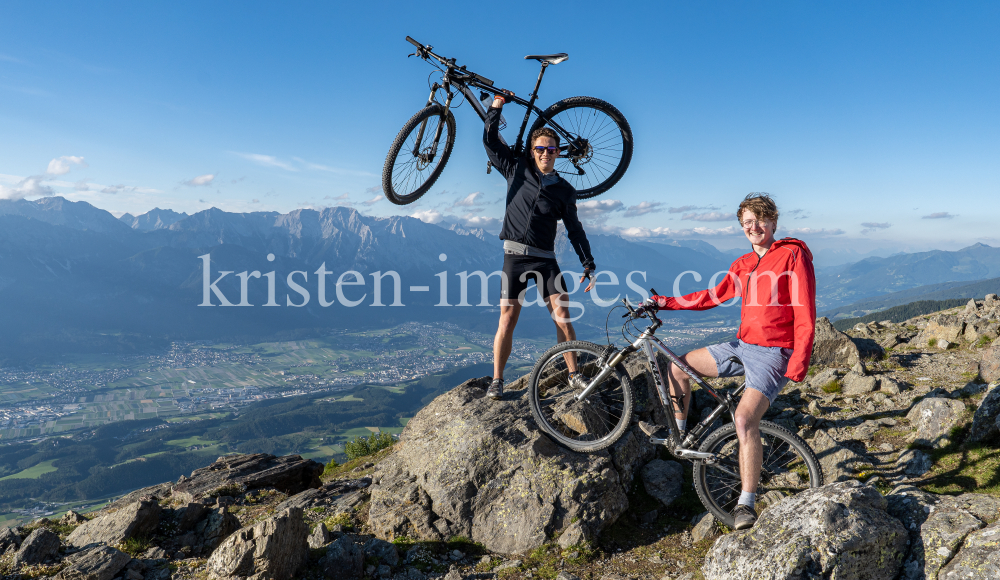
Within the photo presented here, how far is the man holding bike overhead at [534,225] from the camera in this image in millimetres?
7137

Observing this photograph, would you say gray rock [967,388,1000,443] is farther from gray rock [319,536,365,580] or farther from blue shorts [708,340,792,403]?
gray rock [319,536,365,580]

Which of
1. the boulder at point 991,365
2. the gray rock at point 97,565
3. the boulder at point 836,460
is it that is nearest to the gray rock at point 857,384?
the boulder at point 991,365

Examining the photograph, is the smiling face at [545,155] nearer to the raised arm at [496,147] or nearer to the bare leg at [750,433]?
the raised arm at [496,147]

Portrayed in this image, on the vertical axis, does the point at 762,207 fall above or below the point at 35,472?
above

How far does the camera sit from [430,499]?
705 centimetres

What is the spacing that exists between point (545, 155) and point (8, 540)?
9708mm

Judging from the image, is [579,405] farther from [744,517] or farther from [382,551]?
[382,551]

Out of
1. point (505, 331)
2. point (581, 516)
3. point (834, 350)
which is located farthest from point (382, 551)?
point (834, 350)

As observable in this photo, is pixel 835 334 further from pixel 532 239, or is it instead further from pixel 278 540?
pixel 278 540

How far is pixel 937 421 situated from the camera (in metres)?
7.26

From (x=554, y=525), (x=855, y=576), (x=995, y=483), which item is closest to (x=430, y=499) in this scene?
(x=554, y=525)

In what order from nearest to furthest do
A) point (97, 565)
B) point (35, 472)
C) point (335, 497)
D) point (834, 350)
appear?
point (97, 565) → point (335, 497) → point (834, 350) → point (35, 472)

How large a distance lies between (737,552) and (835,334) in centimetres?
1024

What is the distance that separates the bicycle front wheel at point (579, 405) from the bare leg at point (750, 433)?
1.63 m
